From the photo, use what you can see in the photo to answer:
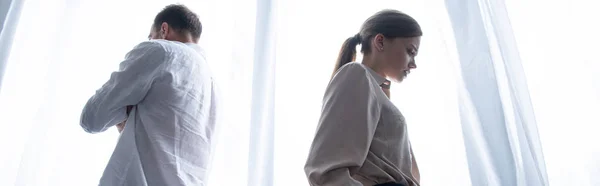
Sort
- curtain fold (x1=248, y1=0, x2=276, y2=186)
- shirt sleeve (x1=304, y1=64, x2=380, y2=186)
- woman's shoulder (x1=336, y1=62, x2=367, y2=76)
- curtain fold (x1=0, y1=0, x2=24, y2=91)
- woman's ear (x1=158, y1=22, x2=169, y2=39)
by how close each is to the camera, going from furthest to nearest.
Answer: curtain fold (x1=0, y1=0, x2=24, y2=91)
curtain fold (x1=248, y1=0, x2=276, y2=186)
woman's ear (x1=158, y1=22, x2=169, y2=39)
woman's shoulder (x1=336, y1=62, x2=367, y2=76)
shirt sleeve (x1=304, y1=64, x2=380, y2=186)

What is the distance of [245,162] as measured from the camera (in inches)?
50.2

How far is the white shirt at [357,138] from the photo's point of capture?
0.72 metres

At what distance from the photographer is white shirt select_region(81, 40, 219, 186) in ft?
2.79

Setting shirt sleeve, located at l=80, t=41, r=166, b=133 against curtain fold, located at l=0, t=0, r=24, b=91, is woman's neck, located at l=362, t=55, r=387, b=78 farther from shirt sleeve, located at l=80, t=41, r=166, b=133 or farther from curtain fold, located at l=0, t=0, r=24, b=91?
curtain fold, located at l=0, t=0, r=24, b=91

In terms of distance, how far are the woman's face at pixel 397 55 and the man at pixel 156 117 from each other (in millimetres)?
393

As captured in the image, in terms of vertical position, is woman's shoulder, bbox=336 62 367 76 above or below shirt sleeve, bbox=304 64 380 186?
above

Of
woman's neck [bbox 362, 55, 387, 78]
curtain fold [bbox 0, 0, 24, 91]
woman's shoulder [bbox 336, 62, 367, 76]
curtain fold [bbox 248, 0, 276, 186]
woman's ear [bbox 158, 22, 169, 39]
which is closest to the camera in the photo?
woman's shoulder [bbox 336, 62, 367, 76]

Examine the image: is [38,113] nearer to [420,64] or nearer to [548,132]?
[420,64]

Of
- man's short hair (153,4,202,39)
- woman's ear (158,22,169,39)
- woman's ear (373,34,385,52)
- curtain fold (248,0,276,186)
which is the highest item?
man's short hair (153,4,202,39)

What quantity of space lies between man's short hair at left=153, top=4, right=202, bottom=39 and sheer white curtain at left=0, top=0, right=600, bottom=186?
248mm

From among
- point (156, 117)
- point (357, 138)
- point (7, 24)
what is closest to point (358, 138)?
point (357, 138)

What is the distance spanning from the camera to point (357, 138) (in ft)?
2.43

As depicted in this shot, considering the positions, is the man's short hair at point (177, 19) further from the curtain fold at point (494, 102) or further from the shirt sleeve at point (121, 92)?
the curtain fold at point (494, 102)

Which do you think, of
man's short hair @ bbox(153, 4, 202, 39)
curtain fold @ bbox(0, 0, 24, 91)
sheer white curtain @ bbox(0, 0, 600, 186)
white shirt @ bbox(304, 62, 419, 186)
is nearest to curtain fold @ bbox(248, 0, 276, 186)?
sheer white curtain @ bbox(0, 0, 600, 186)
